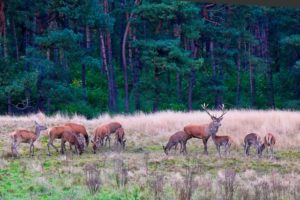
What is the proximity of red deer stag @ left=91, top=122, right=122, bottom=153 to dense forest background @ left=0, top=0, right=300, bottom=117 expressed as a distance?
158 inches

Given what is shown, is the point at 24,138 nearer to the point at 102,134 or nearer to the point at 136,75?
the point at 102,134

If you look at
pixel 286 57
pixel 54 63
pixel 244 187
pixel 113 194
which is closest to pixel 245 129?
pixel 244 187

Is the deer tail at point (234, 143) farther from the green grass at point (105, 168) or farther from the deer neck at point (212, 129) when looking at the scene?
the deer neck at point (212, 129)

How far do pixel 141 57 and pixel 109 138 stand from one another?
20.4ft

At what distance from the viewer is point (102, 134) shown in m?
7.45

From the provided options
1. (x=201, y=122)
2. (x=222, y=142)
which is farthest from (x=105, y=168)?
(x=201, y=122)

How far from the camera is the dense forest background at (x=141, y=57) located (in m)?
12.1

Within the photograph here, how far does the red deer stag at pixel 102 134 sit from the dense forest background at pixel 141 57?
401 cm

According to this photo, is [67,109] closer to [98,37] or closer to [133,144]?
[98,37]

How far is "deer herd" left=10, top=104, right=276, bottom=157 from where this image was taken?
22.2ft

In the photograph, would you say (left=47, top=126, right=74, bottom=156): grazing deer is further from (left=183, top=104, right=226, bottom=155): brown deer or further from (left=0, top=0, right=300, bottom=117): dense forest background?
(left=0, top=0, right=300, bottom=117): dense forest background

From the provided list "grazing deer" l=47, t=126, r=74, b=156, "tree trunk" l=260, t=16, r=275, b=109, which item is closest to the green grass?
"grazing deer" l=47, t=126, r=74, b=156

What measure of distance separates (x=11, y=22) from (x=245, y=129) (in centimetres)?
674

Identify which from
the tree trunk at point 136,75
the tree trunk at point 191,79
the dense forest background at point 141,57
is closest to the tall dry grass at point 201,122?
the dense forest background at point 141,57
